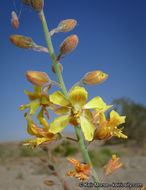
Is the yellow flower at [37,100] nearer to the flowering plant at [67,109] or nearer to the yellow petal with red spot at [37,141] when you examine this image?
the flowering plant at [67,109]

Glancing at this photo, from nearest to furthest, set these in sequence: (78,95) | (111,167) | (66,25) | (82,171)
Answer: (82,171) < (78,95) < (111,167) < (66,25)

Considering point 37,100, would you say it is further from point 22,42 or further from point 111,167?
point 111,167

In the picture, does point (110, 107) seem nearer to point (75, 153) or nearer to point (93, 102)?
point (93, 102)

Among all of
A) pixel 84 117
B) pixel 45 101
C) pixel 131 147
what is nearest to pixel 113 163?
pixel 84 117

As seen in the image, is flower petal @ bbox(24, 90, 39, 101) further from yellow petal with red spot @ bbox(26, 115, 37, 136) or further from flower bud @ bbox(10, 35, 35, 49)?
flower bud @ bbox(10, 35, 35, 49)

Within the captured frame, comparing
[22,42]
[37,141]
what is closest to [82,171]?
[37,141]

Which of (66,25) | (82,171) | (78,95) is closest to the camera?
(82,171)

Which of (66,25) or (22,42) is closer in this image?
(22,42)
